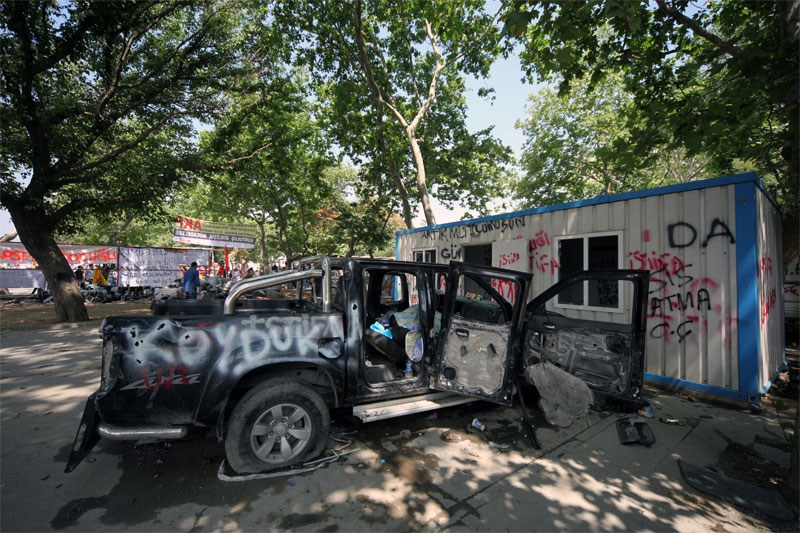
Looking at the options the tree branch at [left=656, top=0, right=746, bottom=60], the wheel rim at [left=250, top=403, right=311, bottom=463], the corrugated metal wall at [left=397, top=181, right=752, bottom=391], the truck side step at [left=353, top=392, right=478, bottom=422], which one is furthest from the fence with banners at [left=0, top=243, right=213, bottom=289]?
the tree branch at [left=656, top=0, right=746, bottom=60]

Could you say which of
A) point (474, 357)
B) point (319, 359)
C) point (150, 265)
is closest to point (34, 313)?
point (150, 265)

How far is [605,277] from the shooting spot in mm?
3811

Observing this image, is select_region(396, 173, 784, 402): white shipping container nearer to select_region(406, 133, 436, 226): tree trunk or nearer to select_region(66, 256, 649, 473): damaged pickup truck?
select_region(66, 256, 649, 473): damaged pickup truck

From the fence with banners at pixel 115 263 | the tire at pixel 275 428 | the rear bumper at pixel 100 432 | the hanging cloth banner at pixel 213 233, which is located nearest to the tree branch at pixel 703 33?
the tire at pixel 275 428

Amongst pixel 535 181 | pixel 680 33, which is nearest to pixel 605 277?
pixel 680 33

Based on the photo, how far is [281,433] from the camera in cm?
296

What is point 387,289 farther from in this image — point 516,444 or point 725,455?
point 725,455

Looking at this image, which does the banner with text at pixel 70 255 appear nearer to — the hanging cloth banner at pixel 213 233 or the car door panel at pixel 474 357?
the hanging cloth banner at pixel 213 233

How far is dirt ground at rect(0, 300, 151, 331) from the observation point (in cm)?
999

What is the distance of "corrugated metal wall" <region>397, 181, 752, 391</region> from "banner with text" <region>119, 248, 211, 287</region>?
1850 cm

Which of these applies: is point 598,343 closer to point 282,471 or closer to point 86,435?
point 282,471

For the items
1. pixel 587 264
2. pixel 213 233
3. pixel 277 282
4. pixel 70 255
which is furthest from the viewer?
pixel 213 233

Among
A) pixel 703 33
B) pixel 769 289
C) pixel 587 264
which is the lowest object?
pixel 769 289

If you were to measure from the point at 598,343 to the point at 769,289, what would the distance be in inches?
143
